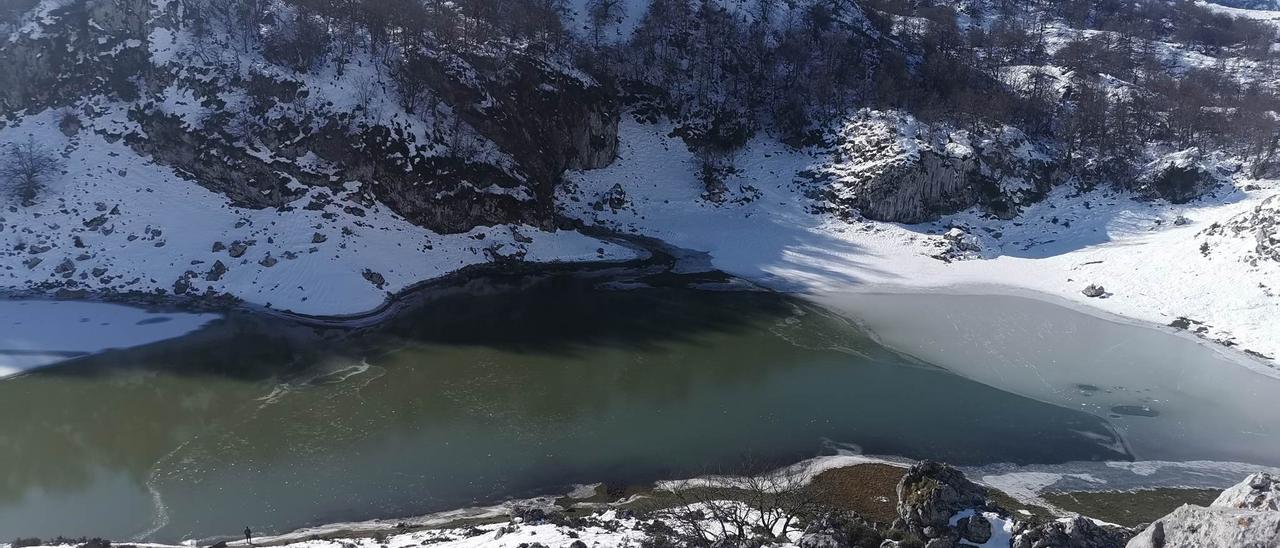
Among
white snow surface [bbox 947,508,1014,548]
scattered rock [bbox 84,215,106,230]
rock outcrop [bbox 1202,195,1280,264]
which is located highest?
scattered rock [bbox 84,215,106,230]

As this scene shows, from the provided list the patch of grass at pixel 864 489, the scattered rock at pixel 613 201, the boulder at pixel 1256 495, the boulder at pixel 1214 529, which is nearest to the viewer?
the boulder at pixel 1214 529

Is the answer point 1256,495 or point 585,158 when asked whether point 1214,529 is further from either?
point 585,158

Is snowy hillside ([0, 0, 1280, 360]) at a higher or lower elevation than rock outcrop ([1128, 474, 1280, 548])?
higher

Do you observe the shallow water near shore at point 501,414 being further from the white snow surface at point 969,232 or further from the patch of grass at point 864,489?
the white snow surface at point 969,232

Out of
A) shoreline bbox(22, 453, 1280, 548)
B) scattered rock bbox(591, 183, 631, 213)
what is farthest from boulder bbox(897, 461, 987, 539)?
scattered rock bbox(591, 183, 631, 213)

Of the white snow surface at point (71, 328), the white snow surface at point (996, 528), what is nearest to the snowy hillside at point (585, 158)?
the white snow surface at point (71, 328)

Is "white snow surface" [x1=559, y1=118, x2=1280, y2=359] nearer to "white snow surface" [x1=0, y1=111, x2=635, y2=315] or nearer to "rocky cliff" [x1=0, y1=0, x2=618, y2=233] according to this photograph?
"rocky cliff" [x1=0, y1=0, x2=618, y2=233]
